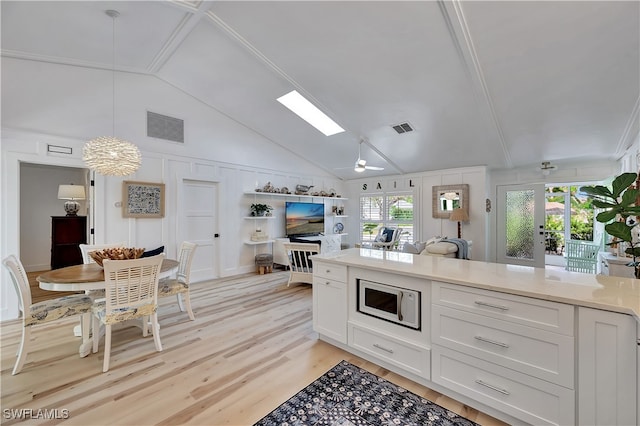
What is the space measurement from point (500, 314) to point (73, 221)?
723cm

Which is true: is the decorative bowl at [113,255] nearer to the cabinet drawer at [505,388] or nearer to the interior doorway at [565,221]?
the cabinet drawer at [505,388]

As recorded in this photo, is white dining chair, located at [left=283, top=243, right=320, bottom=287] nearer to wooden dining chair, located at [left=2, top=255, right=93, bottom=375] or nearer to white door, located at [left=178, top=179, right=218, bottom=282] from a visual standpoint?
white door, located at [left=178, top=179, right=218, bottom=282]

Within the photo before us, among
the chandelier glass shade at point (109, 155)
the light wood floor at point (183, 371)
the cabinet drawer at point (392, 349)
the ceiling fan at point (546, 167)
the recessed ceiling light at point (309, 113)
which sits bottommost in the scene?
the light wood floor at point (183, 371)

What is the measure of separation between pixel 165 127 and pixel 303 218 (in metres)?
3.65

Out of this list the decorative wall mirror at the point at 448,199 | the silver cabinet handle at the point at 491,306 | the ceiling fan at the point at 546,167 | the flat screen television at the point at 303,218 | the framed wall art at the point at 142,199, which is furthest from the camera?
the flat screen television at the point at 303,218

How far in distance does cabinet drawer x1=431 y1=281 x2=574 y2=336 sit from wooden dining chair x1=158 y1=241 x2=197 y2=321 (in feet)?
9.44

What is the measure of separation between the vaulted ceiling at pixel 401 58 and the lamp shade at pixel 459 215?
1.41 meters

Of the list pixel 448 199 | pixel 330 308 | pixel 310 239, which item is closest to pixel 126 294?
pixel 330 308

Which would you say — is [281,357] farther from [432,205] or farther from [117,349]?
[432,205]

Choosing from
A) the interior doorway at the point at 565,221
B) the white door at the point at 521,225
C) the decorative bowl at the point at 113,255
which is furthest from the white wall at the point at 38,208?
the interior doorway at the point at 565,221

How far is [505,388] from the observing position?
5.54 feet

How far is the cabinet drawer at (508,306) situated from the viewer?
149cm

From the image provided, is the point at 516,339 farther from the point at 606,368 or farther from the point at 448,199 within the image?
the point at 448,199

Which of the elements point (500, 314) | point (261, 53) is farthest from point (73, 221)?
point (500, 314)
